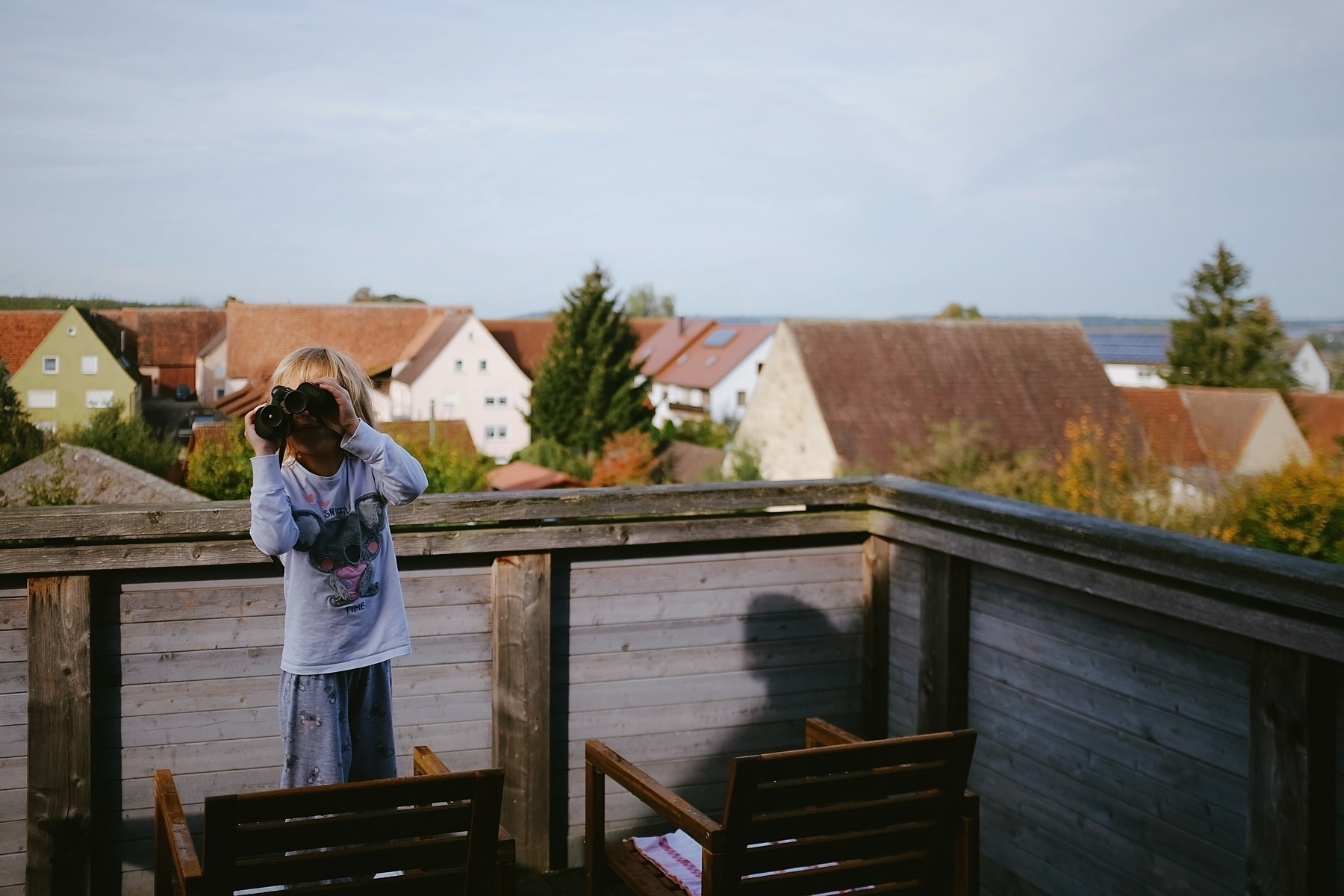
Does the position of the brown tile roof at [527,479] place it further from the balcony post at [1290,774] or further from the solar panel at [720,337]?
the solar panel at [720,337]

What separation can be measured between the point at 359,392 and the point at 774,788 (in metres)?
1.13

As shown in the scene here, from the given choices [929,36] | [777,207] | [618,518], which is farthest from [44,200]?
[777,207]

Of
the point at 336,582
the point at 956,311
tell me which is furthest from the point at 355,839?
the point at 956,311

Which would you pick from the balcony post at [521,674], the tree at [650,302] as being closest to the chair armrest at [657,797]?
the balcony post at [521,674]

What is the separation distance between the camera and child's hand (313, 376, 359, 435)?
6.97 ft

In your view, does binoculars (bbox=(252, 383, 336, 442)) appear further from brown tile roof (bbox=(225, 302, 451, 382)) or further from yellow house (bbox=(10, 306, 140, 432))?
yellow house (bbox=(10, 306, 140, 432))

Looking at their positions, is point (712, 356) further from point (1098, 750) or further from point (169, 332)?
point (1098, 750)

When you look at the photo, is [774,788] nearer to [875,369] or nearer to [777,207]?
[875,369]

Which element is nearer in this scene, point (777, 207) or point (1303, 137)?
point (1303, 137)

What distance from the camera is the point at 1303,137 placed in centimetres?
4425

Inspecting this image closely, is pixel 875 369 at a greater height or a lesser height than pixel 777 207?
lesser

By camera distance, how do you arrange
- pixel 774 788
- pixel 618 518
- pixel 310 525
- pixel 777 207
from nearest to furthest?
pixel 774 788
pixel 310 525
pixel 618 518
pixel 777 207

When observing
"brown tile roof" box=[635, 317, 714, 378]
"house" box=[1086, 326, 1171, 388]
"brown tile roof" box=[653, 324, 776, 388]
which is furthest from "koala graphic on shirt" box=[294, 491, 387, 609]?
"brown tile roof" box=[635, 317, 714, 378]

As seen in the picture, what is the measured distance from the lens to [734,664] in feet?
11.5
